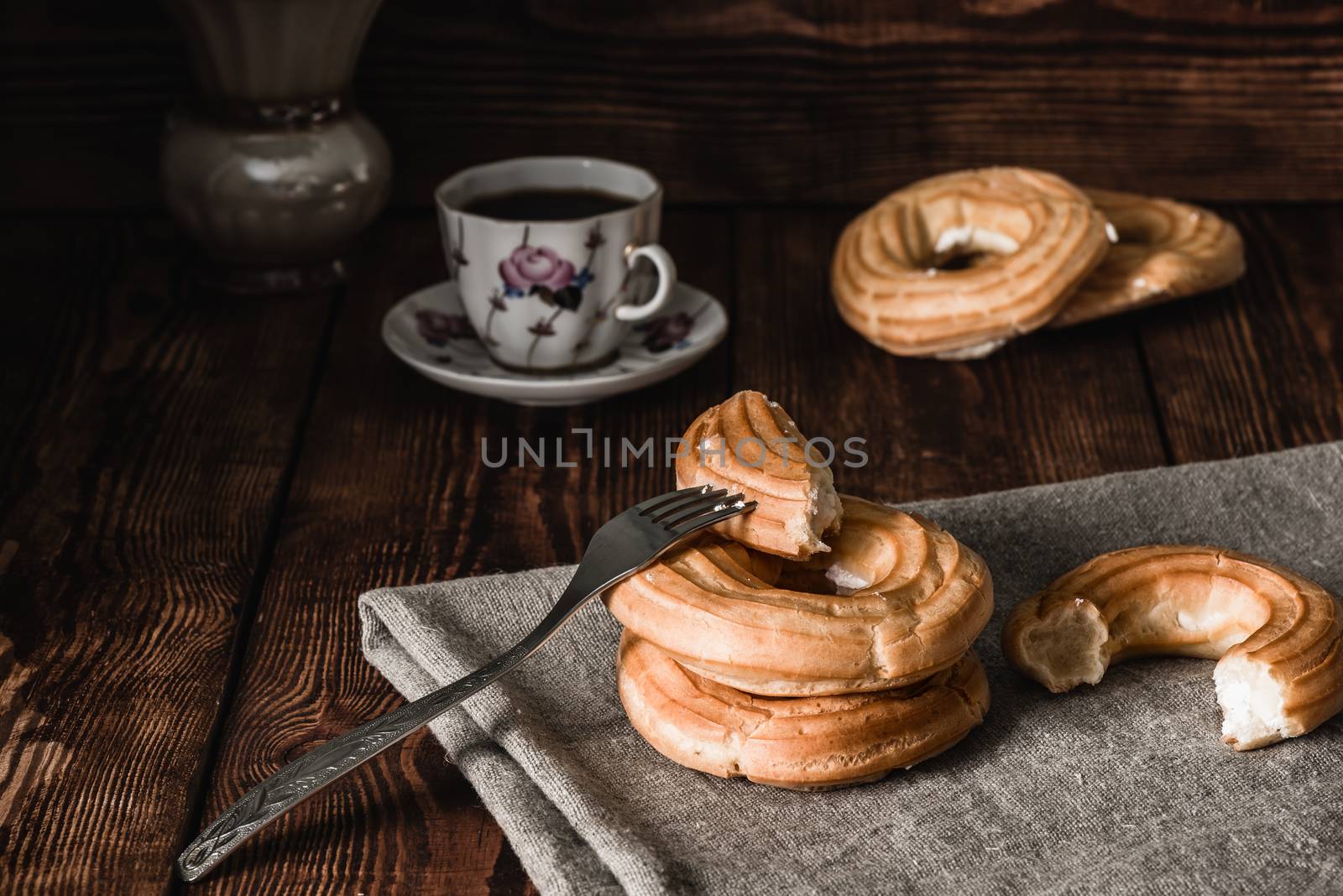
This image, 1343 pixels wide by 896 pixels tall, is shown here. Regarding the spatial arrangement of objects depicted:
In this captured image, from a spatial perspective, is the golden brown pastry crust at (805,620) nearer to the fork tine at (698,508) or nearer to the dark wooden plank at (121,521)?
the fork tine at (698,508)

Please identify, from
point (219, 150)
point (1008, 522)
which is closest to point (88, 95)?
point (219, 150)

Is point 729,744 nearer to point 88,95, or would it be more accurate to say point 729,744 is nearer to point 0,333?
point 0,333

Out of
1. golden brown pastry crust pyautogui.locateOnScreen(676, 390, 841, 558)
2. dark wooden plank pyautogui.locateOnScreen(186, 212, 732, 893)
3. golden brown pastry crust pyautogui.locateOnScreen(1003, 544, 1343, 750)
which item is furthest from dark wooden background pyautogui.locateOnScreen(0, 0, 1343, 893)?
golden brown pastry crust pyautogui.locateOnScreen(676, 390, 841, 558)

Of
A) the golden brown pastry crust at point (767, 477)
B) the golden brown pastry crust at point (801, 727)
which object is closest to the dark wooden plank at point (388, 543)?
the golden brown pastry crust at point (801, 727)

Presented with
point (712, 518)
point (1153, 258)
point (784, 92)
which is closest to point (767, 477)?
point (712, 518)

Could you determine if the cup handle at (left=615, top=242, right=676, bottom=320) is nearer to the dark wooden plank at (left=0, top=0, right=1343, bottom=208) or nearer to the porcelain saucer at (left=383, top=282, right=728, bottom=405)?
the porcelain saucer at (left=383, top=282, right=728, bottom=405)

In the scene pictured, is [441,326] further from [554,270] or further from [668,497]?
[668,497]
